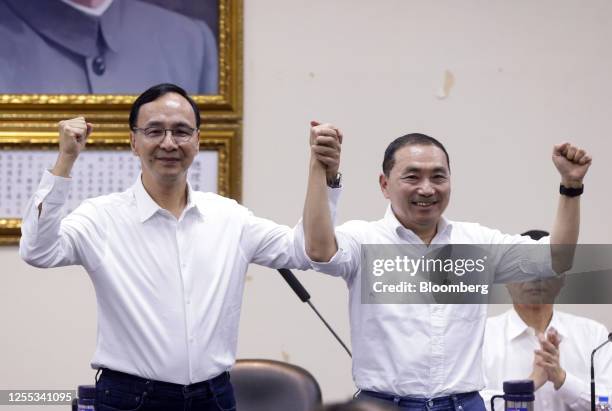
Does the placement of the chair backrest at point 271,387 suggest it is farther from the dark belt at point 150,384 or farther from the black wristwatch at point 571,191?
the black wristwatch at point 571,191

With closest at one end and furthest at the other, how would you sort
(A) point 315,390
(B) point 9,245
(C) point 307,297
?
(C) point 307,297
(A) point 315,390
(B) point 9,245

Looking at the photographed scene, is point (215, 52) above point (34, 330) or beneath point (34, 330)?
above

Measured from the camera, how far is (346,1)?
342 centimetres

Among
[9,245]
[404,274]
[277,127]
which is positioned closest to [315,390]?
[404,274]

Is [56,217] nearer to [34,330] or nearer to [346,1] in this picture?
[34,330]

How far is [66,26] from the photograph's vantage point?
131 inches

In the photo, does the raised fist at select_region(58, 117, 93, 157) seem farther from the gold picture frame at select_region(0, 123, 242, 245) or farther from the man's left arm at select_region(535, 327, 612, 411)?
the man's left arm at select_region(535, 327, 612, 411)

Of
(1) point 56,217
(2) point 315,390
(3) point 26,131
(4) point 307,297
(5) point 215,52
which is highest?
(5) point 215,52

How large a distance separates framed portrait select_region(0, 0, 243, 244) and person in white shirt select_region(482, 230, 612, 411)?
3.31 feet

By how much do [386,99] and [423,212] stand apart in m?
1.16

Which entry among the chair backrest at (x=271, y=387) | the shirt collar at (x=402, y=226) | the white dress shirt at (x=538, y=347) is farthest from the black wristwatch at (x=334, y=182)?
the white dress shirt at (x=538, y=347)

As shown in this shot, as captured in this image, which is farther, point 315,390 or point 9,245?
point 9,245

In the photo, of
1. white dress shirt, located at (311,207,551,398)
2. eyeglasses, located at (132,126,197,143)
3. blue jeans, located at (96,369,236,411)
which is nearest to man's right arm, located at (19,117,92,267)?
eyeglasses, located at (132,126,197,143)

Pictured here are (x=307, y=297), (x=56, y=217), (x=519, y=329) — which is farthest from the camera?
(x=519, y=329)
